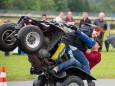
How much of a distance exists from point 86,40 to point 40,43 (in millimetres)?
1203

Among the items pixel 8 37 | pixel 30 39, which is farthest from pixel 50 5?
pixel 30 39

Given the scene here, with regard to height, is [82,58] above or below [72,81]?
above

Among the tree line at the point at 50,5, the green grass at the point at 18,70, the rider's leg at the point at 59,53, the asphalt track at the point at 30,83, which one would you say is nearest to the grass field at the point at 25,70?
the green grass at the point at 18,70

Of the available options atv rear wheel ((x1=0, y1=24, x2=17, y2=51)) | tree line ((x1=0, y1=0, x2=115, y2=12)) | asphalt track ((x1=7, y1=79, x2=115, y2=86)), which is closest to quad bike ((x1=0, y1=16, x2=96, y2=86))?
atv rear wheel ((x1=0, y1=24, x2=17, y2=51))

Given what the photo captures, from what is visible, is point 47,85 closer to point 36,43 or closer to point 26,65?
point 36,43

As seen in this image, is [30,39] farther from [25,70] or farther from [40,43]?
[25,70]

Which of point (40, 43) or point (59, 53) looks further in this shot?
point (59, 53)

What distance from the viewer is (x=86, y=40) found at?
979cm

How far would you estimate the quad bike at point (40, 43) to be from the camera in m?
8.89

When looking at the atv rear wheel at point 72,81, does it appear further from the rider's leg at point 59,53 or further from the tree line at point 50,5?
the tree line at point 50,5

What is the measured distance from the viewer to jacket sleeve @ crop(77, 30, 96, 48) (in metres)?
9.69

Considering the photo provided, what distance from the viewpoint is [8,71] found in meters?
16.0

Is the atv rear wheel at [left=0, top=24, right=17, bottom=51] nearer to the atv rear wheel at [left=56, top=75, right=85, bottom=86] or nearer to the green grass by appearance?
the atv rear wheel at [left=56, top=75, right=85, bottom=86]

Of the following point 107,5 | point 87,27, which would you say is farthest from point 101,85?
point 107,5
